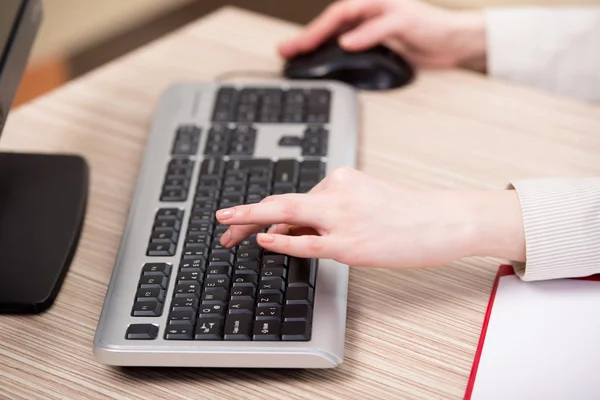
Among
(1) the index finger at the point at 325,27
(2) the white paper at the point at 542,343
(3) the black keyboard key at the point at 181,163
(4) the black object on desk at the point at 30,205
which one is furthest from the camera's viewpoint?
(1) the index finger at the point at 325,27

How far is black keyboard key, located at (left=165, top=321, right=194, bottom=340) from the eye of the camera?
0.59 meters

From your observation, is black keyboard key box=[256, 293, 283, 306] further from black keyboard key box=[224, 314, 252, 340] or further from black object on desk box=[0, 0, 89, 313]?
black object on desk box=[0, 0, 89, 313]

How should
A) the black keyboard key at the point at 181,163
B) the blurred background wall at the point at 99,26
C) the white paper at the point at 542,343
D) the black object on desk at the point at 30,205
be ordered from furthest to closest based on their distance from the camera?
the blurred background wall at the point at 99,26
the black keyboard key at the point at 181,163
the black object on desk at the point at 30,205
the white paper at the point at 542,343

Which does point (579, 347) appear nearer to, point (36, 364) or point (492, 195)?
point (492, 195)

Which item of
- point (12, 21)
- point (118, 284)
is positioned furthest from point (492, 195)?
point (12, 21)

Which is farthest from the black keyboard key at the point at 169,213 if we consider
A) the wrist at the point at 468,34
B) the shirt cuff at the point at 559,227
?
the wrist at the point at 468,34

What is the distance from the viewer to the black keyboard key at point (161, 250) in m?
0.67

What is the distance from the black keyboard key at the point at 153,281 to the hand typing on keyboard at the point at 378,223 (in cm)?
6

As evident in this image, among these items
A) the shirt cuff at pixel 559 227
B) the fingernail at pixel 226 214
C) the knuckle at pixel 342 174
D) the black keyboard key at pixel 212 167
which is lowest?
the shirt cuff at pixel 559 227

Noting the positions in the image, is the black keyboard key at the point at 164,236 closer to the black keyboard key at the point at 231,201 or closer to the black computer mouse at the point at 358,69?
the black keyboard key at the point at 231,201

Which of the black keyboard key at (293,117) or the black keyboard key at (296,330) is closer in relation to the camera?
the black keyboard key at (296,330)

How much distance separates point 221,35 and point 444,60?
12.6 inches

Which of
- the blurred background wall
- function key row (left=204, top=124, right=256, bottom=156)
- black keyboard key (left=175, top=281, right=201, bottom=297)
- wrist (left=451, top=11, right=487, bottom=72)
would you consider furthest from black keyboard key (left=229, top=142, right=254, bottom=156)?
the blurred background wall

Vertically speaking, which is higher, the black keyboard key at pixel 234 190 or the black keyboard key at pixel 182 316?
the black keyboard key at pixel 234 190
